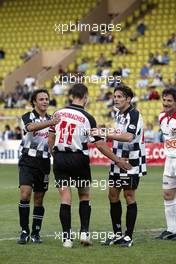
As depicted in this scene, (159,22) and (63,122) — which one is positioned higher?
(159,22)

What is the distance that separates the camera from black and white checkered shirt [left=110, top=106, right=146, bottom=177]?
1117cm

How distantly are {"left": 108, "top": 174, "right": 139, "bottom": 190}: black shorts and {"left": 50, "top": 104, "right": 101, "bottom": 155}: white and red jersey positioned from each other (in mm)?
607

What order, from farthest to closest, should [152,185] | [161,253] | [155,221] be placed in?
[152,185]
[155,221]
[161,253]

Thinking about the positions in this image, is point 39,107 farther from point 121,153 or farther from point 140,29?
point 140,29

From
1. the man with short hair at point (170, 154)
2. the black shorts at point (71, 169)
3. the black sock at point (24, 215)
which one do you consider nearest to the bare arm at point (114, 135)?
the black shorts at point (71, 169)

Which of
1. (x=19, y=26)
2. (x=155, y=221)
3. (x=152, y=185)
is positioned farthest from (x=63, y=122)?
(x=19, y=26)

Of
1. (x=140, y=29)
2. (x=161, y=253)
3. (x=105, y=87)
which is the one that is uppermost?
(x=140, y=29)

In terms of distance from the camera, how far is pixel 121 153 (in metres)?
11.2

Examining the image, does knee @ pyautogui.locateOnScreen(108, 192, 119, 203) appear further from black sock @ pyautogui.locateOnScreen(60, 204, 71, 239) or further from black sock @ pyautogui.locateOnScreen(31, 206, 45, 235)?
black sock @ pyautogui.locateOnScreen(31, 206, 45, 235)

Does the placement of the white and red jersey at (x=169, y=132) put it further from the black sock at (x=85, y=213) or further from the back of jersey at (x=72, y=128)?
the black sock at (x=85, y=213)

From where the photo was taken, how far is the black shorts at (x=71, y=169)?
36.1 feet

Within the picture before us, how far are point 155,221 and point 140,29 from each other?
2665cm

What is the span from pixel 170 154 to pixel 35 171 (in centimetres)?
198

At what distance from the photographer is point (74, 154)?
1102cm
